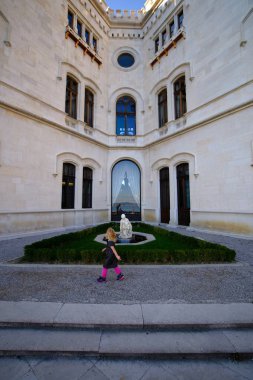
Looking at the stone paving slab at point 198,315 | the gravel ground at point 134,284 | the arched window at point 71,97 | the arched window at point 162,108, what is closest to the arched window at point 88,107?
the arched window at point 71,97

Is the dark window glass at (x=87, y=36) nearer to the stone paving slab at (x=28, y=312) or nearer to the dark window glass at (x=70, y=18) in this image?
the dark window glass at (x=70, y=18)

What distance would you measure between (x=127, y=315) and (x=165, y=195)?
1251 centimetres

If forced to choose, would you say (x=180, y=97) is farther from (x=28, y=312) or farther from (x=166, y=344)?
(x=28, y=312)

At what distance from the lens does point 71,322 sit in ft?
9.70

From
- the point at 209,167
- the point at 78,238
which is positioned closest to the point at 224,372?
the point at 78,238

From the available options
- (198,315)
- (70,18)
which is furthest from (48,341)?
(70,18)

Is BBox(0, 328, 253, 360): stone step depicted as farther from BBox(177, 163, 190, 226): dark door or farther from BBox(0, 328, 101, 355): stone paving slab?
BBox(177, 163, 190, 226): dark door

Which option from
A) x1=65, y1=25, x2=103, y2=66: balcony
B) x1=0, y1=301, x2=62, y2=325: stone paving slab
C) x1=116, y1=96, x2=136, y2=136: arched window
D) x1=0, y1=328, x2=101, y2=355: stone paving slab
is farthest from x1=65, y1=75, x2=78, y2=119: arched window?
x1=0, y1=328, x2=101, y2=355: stone paving slab

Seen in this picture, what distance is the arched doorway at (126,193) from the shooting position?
1669 centimetres

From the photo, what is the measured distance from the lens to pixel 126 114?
17547 mm

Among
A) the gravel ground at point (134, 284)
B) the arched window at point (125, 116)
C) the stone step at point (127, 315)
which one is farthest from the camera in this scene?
the arched window at point (125, 116)

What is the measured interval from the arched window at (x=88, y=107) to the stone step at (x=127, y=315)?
47.2ft

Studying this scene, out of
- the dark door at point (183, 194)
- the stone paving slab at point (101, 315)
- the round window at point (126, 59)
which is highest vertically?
the round window at point (126, 59)

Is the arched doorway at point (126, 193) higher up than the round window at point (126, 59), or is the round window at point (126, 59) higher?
the round window at point (126, 59)
